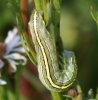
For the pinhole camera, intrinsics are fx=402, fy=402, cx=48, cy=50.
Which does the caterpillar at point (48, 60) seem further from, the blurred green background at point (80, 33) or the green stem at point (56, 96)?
the blurred green background at point (80, 33)

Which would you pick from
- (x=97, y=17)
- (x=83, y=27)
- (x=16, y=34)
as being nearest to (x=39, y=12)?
(x=97, y=17)

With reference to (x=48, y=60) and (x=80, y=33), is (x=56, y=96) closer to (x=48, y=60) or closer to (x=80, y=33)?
(x=48, y=60)

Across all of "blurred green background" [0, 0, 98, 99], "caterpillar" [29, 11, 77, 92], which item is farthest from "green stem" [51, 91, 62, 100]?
"blurred green background" [0, 0, 98, 99]

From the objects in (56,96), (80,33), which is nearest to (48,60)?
(56,96)

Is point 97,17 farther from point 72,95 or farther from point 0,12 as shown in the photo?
point 0,12

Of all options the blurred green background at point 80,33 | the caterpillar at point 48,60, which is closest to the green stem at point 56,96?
the caterpillar at point 48,60

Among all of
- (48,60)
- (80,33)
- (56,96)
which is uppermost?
(80,33)
